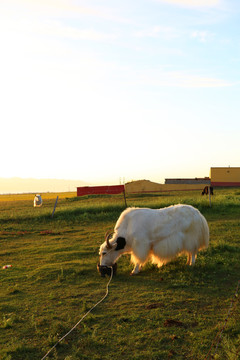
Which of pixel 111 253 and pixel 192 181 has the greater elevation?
pixel 192 181

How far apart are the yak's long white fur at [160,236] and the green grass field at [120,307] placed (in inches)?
17.1

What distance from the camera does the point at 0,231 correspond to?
1766 cm

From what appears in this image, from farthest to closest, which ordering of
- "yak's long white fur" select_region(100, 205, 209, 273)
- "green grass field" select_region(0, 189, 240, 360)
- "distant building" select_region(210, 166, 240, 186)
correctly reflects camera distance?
"distant building" select_region(210, 166, 240, 186) → "yak's long white fur" select_region(100, 205, 209, 273) → "green grass field" select_region(0, 189, 240, 360)

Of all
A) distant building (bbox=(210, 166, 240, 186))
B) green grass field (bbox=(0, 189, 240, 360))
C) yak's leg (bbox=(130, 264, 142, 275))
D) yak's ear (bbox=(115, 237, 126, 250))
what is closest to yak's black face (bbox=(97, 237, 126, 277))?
yak's ear (bbox=(115, 237, 126, 250))

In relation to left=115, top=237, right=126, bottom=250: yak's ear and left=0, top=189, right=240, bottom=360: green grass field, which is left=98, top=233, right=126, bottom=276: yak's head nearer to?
left=115, top=237, right=126, bottom=250: yak's ear

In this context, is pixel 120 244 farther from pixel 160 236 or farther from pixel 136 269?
pixel 160 236

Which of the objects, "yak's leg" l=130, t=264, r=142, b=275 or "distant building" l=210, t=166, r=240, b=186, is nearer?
"yak's leg" l=130, t=264, r=142, b=275

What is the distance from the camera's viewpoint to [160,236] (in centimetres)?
888

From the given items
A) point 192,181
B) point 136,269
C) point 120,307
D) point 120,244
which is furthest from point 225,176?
point 120,307

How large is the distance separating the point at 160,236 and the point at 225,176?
163ft

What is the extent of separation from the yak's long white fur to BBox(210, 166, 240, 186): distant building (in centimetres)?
4873

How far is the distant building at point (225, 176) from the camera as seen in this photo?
5497 cm

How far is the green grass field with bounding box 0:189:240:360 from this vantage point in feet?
16.1

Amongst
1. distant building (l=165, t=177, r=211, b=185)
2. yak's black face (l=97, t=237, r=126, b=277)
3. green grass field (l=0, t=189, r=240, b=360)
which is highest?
distant building (l=165, t=177, r=211, b=185)
